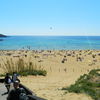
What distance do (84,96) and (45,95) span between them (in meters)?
1.90

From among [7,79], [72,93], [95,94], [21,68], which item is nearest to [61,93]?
[72,93]

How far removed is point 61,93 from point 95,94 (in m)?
1.82

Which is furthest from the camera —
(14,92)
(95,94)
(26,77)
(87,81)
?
(26,77)

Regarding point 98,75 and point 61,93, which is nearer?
point 61,93

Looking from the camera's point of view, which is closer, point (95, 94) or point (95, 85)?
point (95, 94)

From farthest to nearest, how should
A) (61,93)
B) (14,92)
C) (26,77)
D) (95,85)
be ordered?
1. (26,77)
2. (95,85)
3. (61,93)
4. (14,92)

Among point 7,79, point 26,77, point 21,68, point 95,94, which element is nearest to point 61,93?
point 95,94

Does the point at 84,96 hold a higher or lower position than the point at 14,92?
lower

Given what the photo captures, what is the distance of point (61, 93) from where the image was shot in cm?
1448

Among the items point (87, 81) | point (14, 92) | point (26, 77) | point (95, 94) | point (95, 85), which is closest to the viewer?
point (14, 92)

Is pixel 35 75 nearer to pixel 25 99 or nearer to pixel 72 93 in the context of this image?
pixel 72 93

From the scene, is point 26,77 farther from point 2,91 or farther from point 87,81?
point 2,91

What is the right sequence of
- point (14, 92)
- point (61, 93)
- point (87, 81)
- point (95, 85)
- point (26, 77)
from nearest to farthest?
point (14, 92)
point (61, 93)
point (95, 85)
point (87, 81)
point (26, 77)

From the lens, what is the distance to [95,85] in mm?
15461
